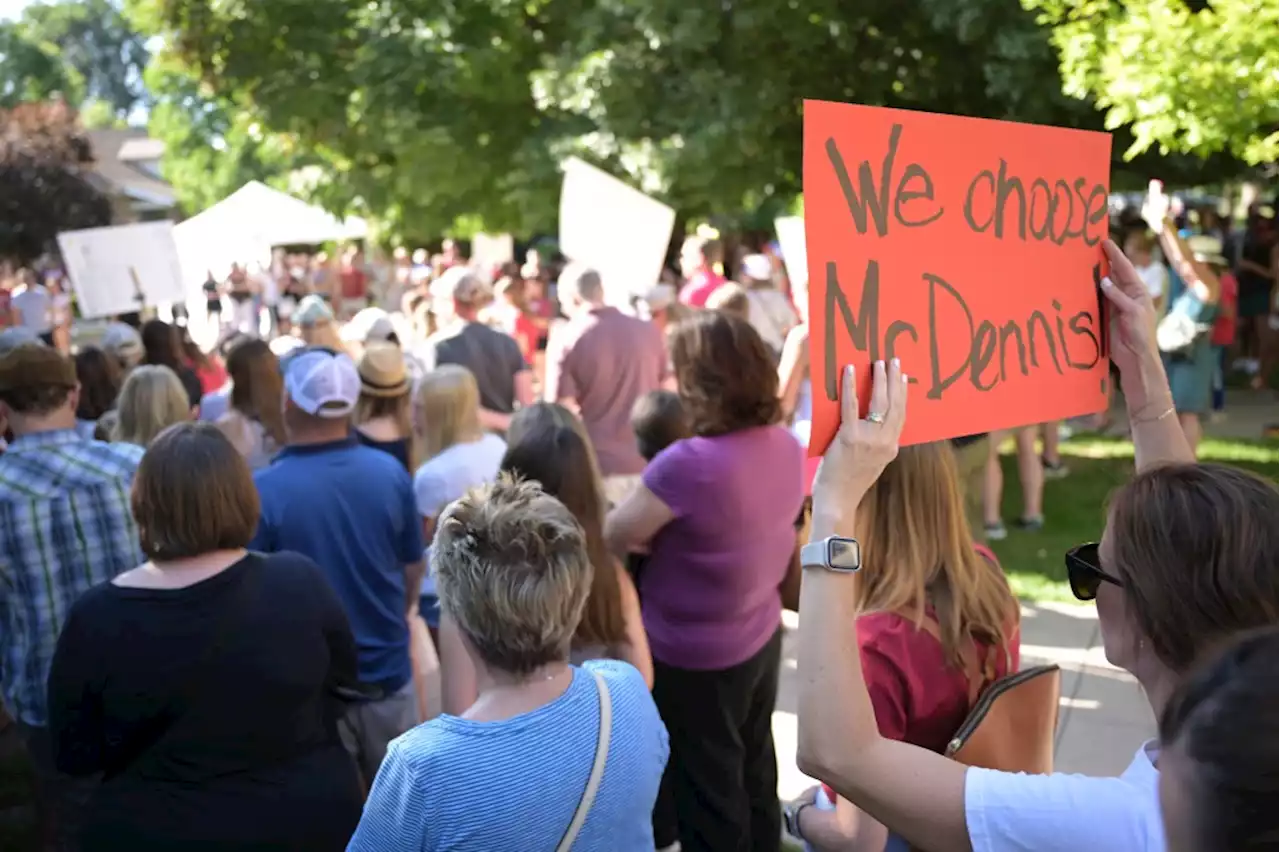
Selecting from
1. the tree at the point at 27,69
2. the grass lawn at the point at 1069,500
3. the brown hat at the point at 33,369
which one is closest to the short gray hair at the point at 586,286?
the grass lawn at the point at 1069,500

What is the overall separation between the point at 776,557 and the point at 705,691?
1.50 feet

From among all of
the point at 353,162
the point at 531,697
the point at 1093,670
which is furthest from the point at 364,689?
the point at 353,162

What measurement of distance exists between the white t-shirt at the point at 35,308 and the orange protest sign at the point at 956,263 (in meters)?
11.4

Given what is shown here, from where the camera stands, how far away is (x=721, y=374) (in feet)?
10.9

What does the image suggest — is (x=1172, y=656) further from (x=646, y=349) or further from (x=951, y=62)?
→ (x=951, y=62)

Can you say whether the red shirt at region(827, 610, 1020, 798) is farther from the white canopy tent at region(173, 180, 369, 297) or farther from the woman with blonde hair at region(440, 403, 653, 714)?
the white canopy tent at region(173, 180, 369, 297)

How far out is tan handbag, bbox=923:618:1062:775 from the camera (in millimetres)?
1899

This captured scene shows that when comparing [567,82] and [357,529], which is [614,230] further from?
[357,529]

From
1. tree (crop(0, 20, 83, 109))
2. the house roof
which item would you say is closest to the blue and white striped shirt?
the house roof

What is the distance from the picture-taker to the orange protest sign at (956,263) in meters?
1.69

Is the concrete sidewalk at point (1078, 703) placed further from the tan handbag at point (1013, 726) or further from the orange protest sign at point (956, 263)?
the orange protest sign at point (956, 263)

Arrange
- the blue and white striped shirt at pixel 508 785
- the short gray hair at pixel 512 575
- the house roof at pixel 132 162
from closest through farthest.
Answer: the blue and white striped shirt at pixel 508 785
the short gray hair at pixel 512 575
the house roof at pixel 132 162

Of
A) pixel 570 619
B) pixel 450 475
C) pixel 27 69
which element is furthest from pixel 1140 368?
pixel 27 69

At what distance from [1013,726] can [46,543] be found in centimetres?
262
